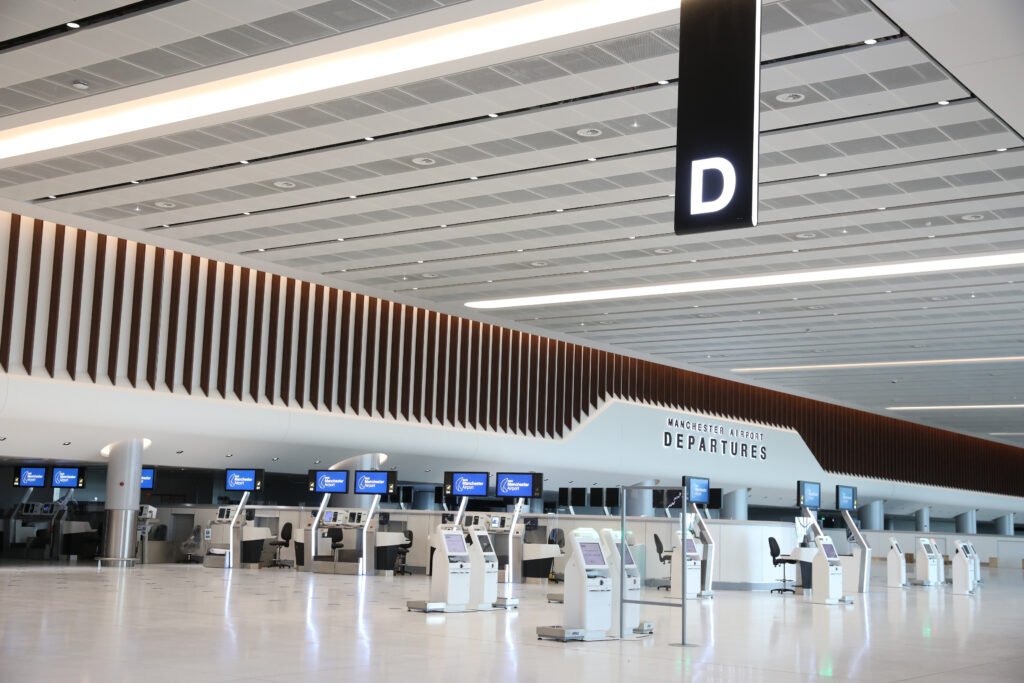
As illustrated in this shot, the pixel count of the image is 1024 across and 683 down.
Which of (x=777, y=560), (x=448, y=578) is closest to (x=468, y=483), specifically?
(x=777, y=560)

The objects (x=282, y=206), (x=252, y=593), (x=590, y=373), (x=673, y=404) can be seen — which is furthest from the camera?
(x=673, y=404)

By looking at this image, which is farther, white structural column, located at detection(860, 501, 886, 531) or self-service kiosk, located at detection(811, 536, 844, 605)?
white structural column, located at detection(860, 501, 886, 531)

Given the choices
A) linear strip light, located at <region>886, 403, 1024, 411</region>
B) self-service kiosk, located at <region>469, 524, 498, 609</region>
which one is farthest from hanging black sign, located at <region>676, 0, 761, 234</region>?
linear strip light, located at <region>886, 403, 1024, 411</region>

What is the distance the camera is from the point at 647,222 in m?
14.9

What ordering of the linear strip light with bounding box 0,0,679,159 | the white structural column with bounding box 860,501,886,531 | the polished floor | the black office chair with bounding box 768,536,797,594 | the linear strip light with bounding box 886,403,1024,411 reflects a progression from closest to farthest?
the polished floor
the linear strip light with bounding box 0,0,679,159
the black office chair with bounding box 768,536,797,594
the linear strip light with bounding box 886,403,1024,411
the white structural column with bounding box 860,501,886,531

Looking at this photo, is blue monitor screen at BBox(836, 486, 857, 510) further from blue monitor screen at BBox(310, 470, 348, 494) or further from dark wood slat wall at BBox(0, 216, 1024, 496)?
blue monitor screen at BBox(310, 470, 348, 494)

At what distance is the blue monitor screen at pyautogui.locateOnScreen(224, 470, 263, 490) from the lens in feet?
64.0

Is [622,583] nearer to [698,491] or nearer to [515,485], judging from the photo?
[698,491]

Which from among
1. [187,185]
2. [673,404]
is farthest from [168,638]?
[673,404]

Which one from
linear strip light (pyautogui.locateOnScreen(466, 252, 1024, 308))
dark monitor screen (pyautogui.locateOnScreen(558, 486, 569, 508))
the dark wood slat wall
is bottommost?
dark monitor screen (pyautogui.locateOnScreen(558, 486, 569, 508))

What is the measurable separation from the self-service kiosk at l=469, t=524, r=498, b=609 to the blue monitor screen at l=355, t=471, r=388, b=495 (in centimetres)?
674

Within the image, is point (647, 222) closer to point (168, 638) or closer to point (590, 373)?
point (168, 638)

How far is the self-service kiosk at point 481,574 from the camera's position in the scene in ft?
39.3

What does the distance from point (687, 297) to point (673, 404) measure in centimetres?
1054
